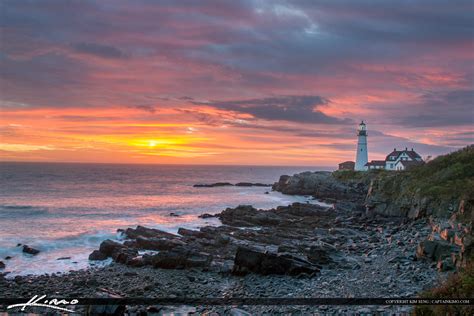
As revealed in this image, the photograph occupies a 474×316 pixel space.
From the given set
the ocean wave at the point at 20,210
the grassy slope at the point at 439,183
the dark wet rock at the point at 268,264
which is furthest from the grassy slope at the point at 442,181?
the ocean wave at the point at 20,210

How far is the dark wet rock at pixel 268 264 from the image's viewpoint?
60.6 ft

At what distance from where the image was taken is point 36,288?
18875mm

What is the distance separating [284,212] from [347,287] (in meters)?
28.8

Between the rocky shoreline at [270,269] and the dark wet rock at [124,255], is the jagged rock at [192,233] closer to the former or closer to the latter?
the rocky shoreline at [270,269]

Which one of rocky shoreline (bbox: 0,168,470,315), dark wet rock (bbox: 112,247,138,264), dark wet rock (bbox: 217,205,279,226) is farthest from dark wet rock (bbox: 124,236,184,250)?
dark wet rock (bbox: 217,205,279,226)

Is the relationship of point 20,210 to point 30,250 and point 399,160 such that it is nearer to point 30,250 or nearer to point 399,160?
point 30,250

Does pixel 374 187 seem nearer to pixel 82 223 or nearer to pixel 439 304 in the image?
pixel 82 223

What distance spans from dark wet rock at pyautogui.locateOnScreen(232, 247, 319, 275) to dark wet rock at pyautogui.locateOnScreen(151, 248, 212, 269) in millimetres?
2601

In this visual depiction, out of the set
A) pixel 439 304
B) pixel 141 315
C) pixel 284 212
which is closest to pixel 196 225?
pixel 284 212

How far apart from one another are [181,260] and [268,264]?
5.73 meters

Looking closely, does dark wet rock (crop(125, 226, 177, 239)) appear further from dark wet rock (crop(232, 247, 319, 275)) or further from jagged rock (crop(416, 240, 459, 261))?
jagged rock (crop(416, 240, 459, 261))

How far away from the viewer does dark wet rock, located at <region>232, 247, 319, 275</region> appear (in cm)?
1848

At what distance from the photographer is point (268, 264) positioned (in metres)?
18.8

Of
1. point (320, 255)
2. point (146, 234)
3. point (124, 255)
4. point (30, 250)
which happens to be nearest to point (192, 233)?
point (146, 234)
